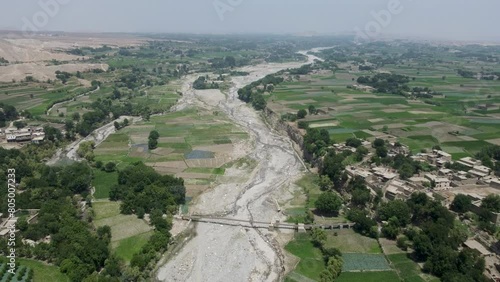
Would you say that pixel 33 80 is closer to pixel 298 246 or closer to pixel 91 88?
pixel 91 88

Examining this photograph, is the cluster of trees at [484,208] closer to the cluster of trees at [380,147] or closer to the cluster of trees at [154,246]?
the cluster of trees at [380,147]

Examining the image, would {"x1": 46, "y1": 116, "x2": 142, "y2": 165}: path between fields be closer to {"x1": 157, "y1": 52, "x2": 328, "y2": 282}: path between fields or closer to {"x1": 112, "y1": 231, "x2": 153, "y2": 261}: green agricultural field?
{"x1": 157, "y1": 52, "x2": 328, "y2": 282}: path between fields

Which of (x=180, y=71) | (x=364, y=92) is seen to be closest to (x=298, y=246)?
(x=364, y=92)

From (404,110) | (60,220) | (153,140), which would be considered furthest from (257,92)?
(60,220)

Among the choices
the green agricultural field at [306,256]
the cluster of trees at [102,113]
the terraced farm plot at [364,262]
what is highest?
the terraced farm plot at [364,262]

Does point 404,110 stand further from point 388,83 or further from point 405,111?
point 388,83

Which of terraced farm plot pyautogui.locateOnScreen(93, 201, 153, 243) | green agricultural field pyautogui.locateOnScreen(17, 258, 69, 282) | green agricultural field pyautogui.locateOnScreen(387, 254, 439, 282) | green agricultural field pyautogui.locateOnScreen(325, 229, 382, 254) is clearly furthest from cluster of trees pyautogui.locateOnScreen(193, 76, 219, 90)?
green agricultural field pyautogui.locateOnScreen(387, 254, 439, 282)

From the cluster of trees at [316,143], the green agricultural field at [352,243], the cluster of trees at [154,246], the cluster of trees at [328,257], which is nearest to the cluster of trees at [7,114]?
the cluster of trees at [154,246]
